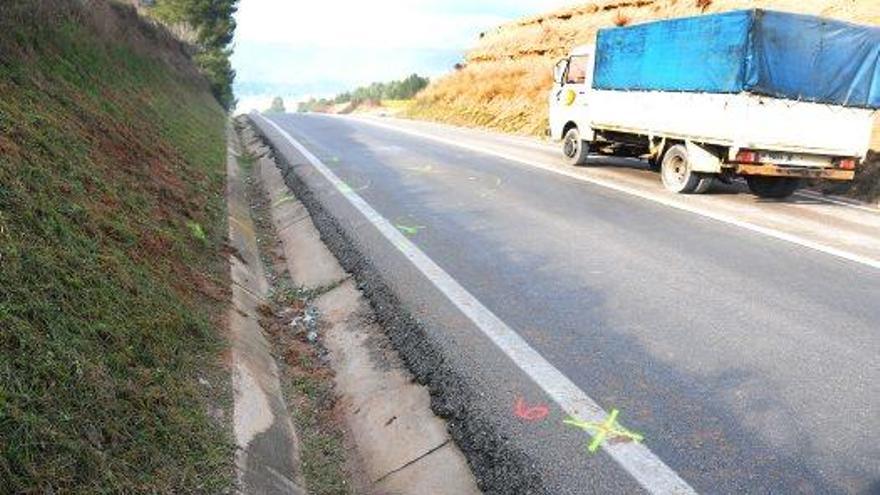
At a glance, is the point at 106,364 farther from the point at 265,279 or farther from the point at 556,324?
the point at 265,279

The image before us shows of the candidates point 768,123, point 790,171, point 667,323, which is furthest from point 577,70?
point 667,323

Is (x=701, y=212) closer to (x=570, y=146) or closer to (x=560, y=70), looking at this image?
(x=570, y=146)

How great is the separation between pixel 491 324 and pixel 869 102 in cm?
905

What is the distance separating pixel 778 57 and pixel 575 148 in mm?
5288

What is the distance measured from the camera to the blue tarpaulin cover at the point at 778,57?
10.6 m

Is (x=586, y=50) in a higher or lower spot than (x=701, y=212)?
higher

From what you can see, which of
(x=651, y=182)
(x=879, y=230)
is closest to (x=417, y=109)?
(x=651, y=182)

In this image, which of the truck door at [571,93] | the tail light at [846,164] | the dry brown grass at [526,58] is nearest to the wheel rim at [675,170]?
the tail light at [846,164]

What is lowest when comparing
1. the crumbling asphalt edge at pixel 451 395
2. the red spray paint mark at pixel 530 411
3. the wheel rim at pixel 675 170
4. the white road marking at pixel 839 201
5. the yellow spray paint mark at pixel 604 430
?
the white road marking at pixel 839 201

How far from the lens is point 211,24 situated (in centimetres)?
4797

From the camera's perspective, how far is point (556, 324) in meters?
5.43

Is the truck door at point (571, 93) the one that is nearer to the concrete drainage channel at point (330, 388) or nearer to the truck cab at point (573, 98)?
the truck cab at point (573, 98)

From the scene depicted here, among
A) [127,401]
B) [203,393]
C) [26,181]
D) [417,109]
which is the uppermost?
[26,181]

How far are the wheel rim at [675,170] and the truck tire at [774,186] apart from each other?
1014 mm
